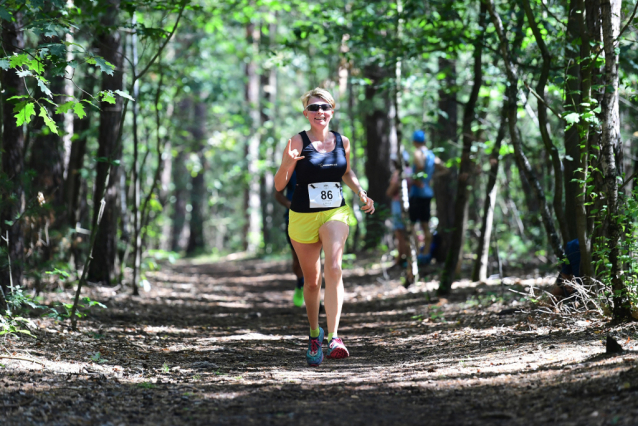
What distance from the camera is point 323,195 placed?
493cm

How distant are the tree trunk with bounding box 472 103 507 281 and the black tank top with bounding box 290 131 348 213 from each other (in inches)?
126

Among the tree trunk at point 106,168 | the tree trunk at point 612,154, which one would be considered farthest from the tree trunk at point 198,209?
the tree trunk at point 612,154

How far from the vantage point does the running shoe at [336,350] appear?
4.94 m

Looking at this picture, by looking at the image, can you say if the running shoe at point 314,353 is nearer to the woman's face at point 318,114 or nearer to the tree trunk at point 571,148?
the woman's face at point 318,114

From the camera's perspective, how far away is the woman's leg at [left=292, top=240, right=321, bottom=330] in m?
5.06

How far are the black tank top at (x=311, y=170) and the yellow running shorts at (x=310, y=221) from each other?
0.04 m

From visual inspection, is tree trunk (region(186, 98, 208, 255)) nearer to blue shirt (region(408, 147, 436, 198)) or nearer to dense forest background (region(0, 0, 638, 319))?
dense forest background (region(0, 0, 638, 319))

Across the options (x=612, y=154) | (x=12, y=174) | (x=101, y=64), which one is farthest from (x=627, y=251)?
(x=12, y=174)

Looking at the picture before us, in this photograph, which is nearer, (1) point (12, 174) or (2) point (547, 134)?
(2) point (547, 134)

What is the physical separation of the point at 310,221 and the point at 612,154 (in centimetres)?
237

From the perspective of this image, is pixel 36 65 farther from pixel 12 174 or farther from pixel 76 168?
pixel 76 168

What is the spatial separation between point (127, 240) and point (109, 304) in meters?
2.09

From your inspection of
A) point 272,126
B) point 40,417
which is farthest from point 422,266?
Answer: point 272,126

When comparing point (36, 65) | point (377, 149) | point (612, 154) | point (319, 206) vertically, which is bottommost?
point (319, 206)
